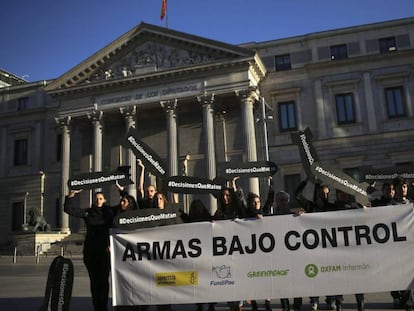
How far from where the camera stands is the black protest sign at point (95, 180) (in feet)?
26.0

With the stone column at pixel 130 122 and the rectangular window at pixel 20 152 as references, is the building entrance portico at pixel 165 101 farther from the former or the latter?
the rectangular window at pixel 20 152

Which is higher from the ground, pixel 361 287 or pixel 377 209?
pixel 377 209

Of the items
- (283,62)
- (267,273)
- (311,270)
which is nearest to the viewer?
(311,270)

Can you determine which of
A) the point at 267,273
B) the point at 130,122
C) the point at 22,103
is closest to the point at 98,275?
the point at 267,273

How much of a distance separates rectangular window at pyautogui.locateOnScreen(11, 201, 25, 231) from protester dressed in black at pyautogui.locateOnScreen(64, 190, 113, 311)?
128 ft

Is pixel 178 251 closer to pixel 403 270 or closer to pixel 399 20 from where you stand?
pixel 403 270

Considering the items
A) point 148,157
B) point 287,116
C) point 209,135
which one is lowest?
point 148,157

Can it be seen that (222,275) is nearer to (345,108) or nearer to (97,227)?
(97,227)

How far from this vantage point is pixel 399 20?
117ft

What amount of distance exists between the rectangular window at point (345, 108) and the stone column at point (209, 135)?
10.5m

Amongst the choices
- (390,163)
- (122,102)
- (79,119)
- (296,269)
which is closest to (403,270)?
(296,269)

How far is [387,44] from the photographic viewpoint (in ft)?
118

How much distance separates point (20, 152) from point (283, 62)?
27708 millimetres

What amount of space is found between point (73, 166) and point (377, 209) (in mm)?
37624
